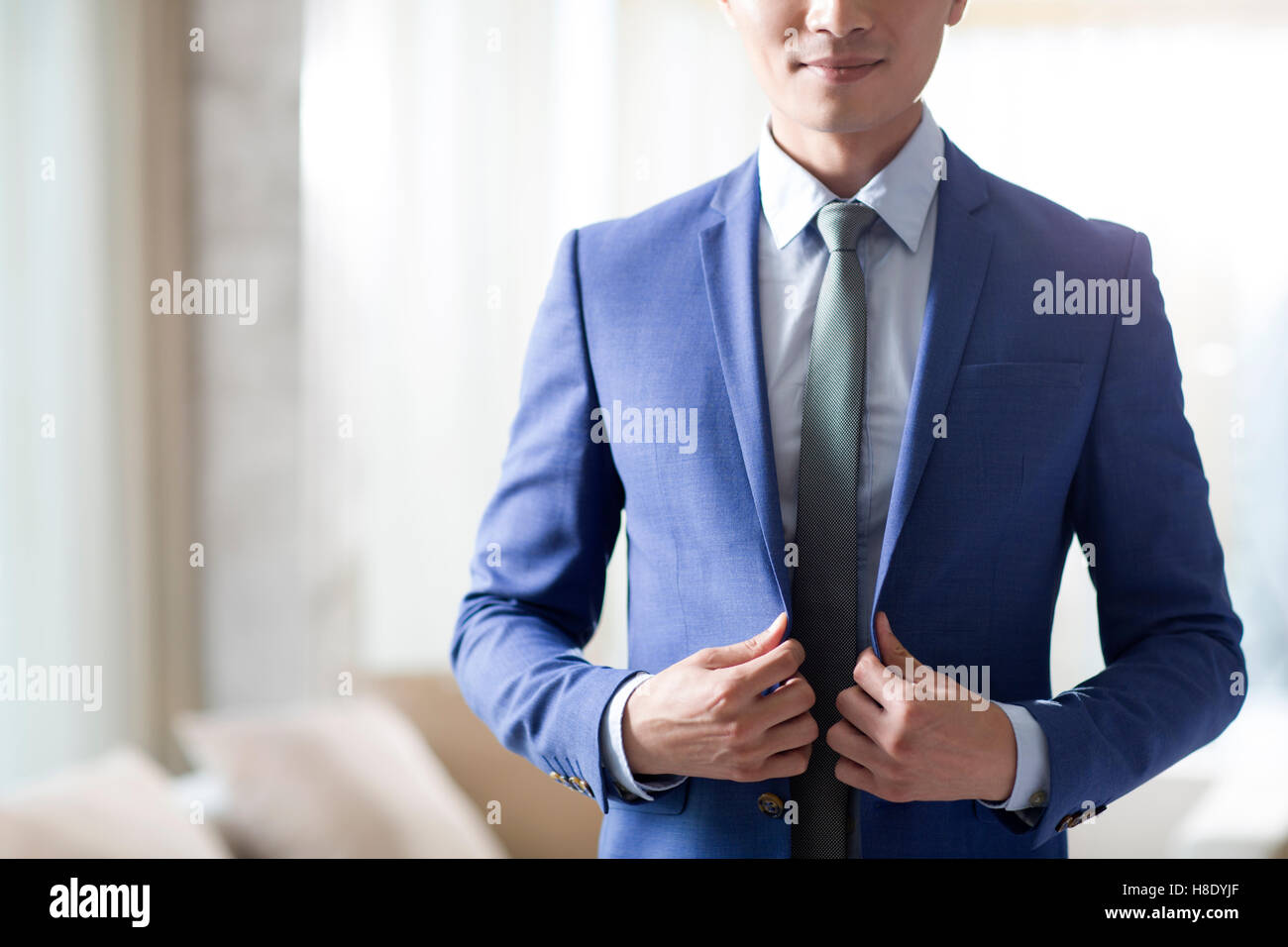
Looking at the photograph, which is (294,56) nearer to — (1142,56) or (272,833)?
(272,833)

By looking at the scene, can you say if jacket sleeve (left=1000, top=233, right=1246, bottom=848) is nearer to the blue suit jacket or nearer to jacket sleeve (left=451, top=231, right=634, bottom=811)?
the blue suit jacket

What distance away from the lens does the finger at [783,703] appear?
0.85 meters

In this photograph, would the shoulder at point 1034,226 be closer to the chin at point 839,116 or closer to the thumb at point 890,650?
the chin at point 839,116

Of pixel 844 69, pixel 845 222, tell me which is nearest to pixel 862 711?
pixel 845 222

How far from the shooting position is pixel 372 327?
7.32 feet

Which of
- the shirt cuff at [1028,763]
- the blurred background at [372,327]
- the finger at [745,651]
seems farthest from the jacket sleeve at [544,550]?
the blurred background at [372,327]

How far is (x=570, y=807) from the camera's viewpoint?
7.06ft

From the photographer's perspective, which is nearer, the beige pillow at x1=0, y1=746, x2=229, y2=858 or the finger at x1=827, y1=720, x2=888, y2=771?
the finger at x1=827, y1=720, x2=888, y2=771

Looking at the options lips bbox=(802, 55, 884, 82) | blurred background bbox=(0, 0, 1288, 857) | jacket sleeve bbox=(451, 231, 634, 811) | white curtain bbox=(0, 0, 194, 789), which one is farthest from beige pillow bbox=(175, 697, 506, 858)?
lips bbox=(802, 55, 884, 82)

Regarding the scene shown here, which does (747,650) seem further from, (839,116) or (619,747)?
(839,116)

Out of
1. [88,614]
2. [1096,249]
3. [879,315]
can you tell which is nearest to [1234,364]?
[1096,249]

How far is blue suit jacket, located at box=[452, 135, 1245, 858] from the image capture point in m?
0.90

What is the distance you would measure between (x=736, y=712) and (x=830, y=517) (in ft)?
0.63

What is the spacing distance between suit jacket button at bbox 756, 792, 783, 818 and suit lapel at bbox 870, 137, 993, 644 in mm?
178
